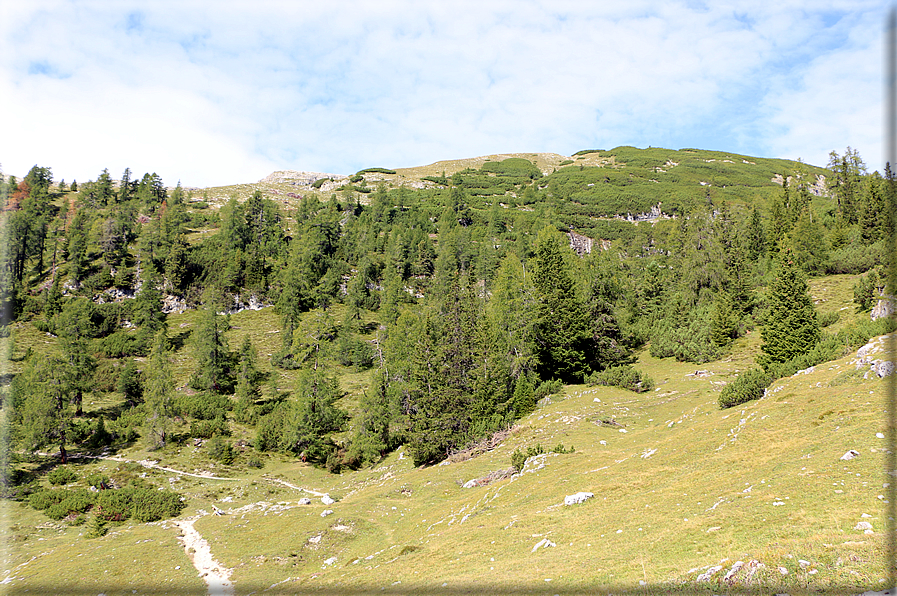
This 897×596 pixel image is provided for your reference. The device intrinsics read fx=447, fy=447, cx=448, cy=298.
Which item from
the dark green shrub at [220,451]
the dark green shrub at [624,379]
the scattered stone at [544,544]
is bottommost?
the dark green shrub at [220,451]

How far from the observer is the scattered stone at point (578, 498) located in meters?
21.3

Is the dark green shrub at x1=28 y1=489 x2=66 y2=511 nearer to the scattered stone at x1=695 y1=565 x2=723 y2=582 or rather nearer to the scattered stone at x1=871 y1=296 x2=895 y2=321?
the scattered stone at x1=695 y1=565 x2=723 y2=582

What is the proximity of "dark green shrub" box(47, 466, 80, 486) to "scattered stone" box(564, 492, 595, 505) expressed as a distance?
58.8 meters

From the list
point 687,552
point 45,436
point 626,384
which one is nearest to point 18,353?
point 45,436

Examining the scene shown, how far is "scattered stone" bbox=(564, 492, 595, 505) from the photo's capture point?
21281mm

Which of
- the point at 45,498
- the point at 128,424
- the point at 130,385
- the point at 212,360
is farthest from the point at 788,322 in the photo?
the point at 130,385

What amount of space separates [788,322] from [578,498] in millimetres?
32354

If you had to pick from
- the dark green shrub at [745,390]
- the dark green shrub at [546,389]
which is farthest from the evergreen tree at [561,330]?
the dark green shrub at [745,390]

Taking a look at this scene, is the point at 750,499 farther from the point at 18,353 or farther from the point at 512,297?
the point at 18,353

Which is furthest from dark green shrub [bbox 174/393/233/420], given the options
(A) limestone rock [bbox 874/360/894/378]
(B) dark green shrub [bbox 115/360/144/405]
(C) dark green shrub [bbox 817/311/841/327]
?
(C) dark green shrub [bbox 817/311/841/327]

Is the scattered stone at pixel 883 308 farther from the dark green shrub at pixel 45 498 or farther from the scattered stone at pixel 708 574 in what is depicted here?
the dark green shrub at pixel 45 498

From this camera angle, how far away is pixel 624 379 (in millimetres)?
52938

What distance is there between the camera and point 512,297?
66.2m

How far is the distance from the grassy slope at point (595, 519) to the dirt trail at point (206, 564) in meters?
0.54
